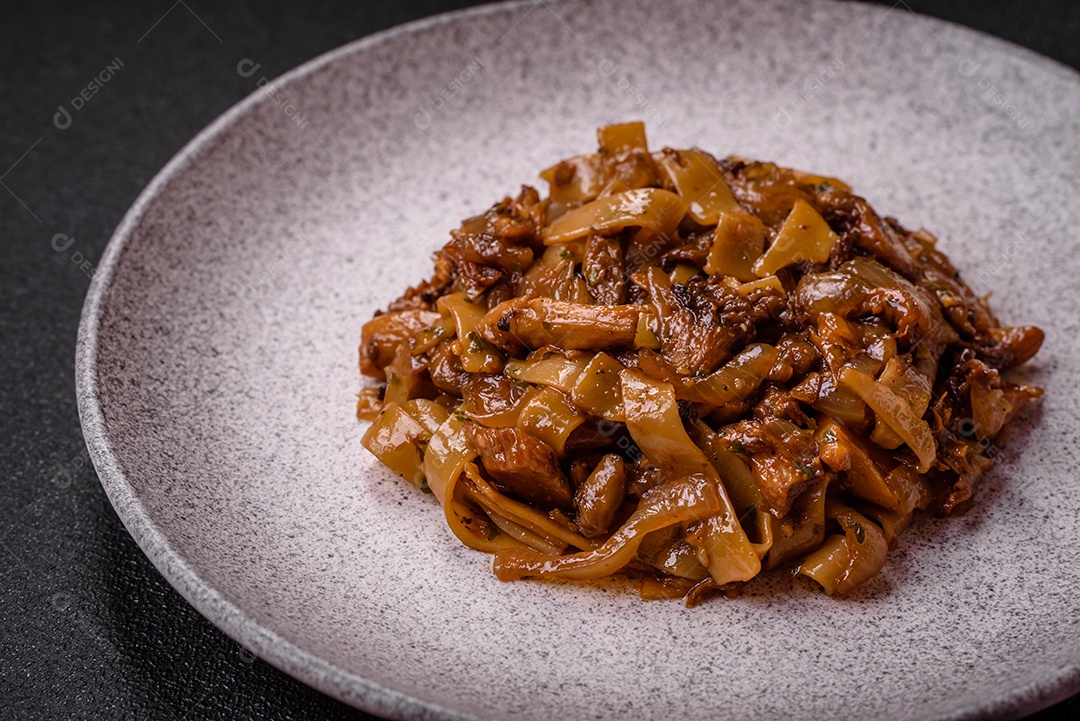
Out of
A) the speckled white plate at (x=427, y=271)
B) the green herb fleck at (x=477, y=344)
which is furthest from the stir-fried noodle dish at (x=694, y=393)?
the speckled white plate at (x=427, y=271)

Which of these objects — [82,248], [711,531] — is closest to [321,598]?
[711,531]

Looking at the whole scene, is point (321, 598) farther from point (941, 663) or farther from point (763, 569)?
point (941, 663)

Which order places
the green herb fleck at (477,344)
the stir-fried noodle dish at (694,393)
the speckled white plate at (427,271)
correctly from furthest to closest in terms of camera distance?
the green herb fleck at (477,344)
the stir-fried noodle dish at (694,393)
the speckled white plate at (427,271)

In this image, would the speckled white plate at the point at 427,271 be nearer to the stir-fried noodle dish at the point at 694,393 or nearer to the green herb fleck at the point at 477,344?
the stir-fried noodle dish at the point at 694,393

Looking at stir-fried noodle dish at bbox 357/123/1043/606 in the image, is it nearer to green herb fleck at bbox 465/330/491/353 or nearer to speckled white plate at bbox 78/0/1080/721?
green herb fleck at bbox 465/330/491/353

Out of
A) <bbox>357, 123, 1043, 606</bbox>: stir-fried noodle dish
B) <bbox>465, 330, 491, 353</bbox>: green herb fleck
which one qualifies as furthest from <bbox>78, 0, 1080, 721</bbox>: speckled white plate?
<bbox>465, 330, 491, 353</bbox>: green herb fleck

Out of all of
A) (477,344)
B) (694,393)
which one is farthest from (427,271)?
(694,393)

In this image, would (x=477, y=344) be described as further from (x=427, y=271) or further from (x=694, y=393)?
(x=427, y=271)
